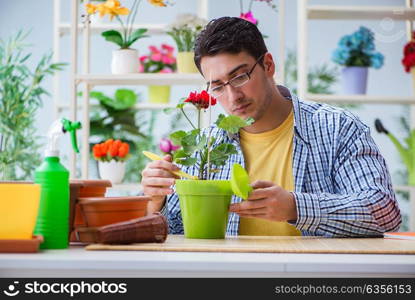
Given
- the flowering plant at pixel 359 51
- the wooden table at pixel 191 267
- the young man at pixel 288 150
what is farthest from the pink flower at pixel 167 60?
the wooden table at pixel 191 267

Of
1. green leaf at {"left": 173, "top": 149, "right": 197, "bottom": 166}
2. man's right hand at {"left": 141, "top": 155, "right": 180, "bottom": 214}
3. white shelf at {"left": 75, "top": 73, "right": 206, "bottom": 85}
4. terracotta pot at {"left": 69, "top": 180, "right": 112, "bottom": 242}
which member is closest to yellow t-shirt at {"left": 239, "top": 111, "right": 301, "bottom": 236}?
man's right hand at {"left": 141, "top": 155, "right": 180, "bottom": 214}

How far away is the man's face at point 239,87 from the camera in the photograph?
1947 millimetres

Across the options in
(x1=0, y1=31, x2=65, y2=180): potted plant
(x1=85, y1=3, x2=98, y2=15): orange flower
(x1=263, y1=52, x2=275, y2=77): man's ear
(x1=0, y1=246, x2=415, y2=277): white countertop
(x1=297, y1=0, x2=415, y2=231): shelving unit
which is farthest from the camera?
(x1=0, y1=31, x2=65, y2=180): potted plant

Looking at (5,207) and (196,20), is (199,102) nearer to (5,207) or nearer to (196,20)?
(5,207)

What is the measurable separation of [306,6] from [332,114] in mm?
1690

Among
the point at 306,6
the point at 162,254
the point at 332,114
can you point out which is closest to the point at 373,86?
the point at 306,6

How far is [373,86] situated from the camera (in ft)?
18.5

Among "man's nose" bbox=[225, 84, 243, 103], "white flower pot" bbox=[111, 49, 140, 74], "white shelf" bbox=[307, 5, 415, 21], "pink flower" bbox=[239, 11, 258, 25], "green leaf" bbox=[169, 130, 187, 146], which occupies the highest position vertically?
"white shelf" bbox=[307, 5, 415, 21]

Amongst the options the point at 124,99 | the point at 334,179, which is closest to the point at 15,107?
the point at 124,99

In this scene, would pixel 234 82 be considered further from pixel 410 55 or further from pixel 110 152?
pixel 410 55

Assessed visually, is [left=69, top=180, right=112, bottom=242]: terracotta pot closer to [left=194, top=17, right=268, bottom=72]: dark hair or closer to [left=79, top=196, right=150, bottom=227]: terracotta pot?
[left=79, top=196, right=150, bottom=227]: terracotta pot

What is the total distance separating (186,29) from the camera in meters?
3.36

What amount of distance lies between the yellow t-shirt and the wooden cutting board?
0.53 m

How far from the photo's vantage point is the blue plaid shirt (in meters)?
1.64
